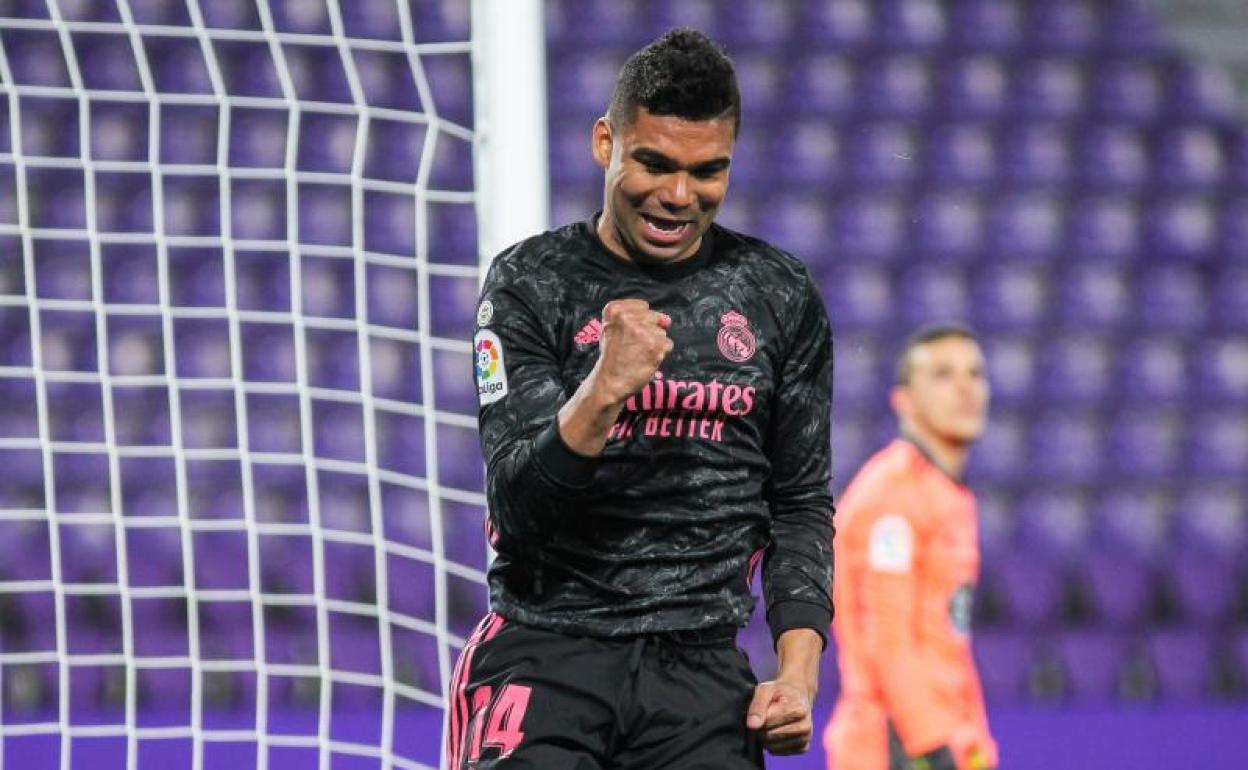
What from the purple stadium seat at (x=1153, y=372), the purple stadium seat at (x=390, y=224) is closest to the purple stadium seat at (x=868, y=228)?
the purple stadium seat at (x=1153, y=372)

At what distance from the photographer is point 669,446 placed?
5.75ft

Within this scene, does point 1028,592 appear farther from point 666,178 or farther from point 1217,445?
point 666,178

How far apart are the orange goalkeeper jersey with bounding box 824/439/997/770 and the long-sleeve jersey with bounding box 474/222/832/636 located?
1628 mm

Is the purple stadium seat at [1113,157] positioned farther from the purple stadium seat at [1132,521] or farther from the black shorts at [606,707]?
the black shorts at [606,707]

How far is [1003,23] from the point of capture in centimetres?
653

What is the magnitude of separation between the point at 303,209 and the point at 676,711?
4.52 metres

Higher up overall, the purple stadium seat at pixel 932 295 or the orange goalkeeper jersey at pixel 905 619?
the purple stadium seat at pixel 932 295

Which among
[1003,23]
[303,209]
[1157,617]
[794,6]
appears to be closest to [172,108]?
[303,209]

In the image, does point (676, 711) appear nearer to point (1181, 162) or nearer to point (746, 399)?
point (746, 399)

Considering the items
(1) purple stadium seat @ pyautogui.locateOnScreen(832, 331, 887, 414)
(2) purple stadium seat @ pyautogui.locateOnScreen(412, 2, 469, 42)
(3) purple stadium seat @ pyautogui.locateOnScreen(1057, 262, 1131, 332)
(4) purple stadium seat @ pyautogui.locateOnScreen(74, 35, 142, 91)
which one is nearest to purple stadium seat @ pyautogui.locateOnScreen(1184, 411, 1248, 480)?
(3) purple stadium seat @ pyautogui.locateOnScreen(1057, 262, 1131, 332)

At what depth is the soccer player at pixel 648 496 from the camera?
5.63 ft

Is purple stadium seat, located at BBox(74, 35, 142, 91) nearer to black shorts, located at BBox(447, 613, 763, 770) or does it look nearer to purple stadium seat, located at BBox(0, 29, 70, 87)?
purple stadium seat, located at BBox(0, 29, 70, 87)

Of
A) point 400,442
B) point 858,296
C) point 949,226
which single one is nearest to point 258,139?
point 400,442

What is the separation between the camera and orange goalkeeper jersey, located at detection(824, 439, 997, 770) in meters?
3.41
